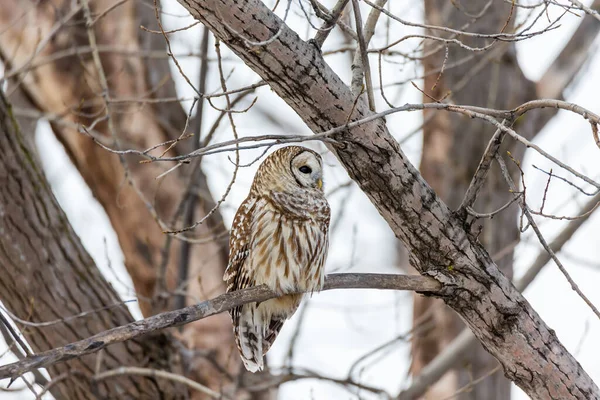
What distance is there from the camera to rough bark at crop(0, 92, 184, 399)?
4.09m

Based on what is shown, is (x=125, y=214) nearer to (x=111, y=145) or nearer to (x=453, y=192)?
(x=111, y=145)

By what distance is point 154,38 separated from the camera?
6.20m

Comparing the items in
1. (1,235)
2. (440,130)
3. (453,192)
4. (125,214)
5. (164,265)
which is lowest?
(1,235)

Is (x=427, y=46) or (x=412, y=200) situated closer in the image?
(x=412, y=200)

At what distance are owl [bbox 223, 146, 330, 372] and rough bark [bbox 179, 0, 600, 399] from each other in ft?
2.65

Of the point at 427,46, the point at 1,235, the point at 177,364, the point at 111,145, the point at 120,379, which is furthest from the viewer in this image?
the point at 111,145

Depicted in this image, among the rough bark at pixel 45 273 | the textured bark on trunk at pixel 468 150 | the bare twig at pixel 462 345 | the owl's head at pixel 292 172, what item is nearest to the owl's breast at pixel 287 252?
the owl's head at pixel 292 172

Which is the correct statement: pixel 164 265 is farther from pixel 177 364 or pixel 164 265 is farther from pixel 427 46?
pixel 427 46

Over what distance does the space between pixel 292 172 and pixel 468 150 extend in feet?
9.43

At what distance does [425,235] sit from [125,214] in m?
3.51

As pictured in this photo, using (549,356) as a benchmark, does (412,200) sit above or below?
above

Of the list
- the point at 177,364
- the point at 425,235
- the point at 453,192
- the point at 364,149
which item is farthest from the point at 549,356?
the point at 453,192

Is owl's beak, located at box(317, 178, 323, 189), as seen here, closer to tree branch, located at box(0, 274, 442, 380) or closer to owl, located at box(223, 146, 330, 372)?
owl, located at box(223, 146, 330, 372)

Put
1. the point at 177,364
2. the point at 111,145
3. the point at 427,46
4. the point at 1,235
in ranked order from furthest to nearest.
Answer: the point at 111,145, the point at 427,46, the point at 177,364, the point at 1,235
